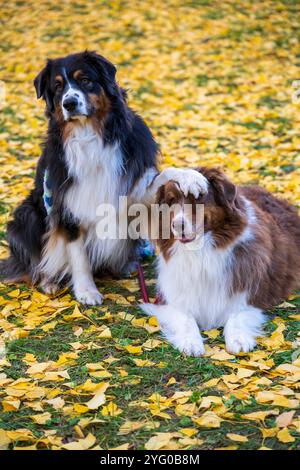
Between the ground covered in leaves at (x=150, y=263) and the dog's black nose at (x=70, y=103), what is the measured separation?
4.97ft

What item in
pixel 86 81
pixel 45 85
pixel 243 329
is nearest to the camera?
pixel 243 329

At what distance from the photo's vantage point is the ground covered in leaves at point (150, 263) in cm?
338

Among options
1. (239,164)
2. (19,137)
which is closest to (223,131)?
(239,164)

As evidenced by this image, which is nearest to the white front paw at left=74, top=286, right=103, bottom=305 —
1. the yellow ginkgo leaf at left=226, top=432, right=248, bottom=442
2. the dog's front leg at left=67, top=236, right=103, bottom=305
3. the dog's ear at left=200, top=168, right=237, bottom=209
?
the dog's front leg at left=67, top=236, right=103, bottom=305

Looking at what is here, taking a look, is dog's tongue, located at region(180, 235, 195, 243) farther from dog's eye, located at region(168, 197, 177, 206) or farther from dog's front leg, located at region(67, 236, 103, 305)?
dog's front leg, located at region(67, 236, 103, 305)

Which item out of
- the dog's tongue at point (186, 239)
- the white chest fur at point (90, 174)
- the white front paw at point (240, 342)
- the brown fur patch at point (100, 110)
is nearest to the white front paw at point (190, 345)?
the white front paw at point (240, 342)

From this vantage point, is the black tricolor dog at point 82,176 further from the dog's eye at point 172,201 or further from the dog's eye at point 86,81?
the dog's eye at point 172,201

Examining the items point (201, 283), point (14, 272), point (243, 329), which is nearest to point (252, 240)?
point (201, 283)

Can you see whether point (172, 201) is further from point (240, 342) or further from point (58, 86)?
point (58, 86)

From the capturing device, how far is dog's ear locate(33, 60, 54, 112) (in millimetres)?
4637

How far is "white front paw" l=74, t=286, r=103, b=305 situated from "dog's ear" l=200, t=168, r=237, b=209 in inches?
55.3

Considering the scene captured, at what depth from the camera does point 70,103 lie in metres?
4.40

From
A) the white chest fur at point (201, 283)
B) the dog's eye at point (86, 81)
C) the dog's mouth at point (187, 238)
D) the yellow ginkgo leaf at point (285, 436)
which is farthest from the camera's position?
the dog's eye at point (86, 81)

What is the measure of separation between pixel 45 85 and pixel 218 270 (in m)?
1.86
